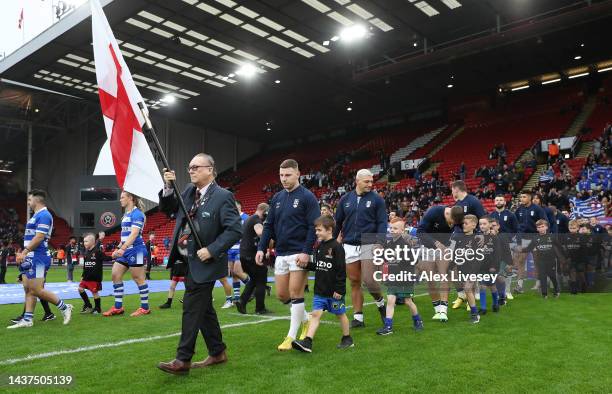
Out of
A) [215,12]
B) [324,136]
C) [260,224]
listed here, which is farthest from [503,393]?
[324,136]

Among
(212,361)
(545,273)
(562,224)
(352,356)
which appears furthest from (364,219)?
(562,224)

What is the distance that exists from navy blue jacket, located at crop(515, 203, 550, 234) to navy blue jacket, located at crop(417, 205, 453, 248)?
4100 millimetres

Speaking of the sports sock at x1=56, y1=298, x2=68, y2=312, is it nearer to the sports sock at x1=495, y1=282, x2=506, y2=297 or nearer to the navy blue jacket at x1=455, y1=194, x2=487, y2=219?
the navy blue jacket at x1=455, y1=194, x2=487, y2=219

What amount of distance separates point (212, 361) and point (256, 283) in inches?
140

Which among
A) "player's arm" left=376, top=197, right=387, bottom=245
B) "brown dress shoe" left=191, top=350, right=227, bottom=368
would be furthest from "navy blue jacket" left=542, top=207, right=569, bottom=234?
"brown dress shoe" left=191, top=350, right=227, bottom=368

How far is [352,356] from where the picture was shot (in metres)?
4.63

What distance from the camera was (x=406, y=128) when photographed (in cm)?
3319

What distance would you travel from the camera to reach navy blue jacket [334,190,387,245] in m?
5.98

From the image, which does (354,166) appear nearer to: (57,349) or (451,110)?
(451,110)

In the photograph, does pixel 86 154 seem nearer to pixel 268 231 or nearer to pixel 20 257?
pixel 20 257

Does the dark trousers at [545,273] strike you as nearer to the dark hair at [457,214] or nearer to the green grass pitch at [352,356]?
the green grass pitch at [352,356]

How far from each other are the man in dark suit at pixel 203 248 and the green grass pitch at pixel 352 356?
216 mm

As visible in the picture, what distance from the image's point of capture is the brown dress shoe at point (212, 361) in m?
4.25

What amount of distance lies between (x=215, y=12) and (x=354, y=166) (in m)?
15.8
